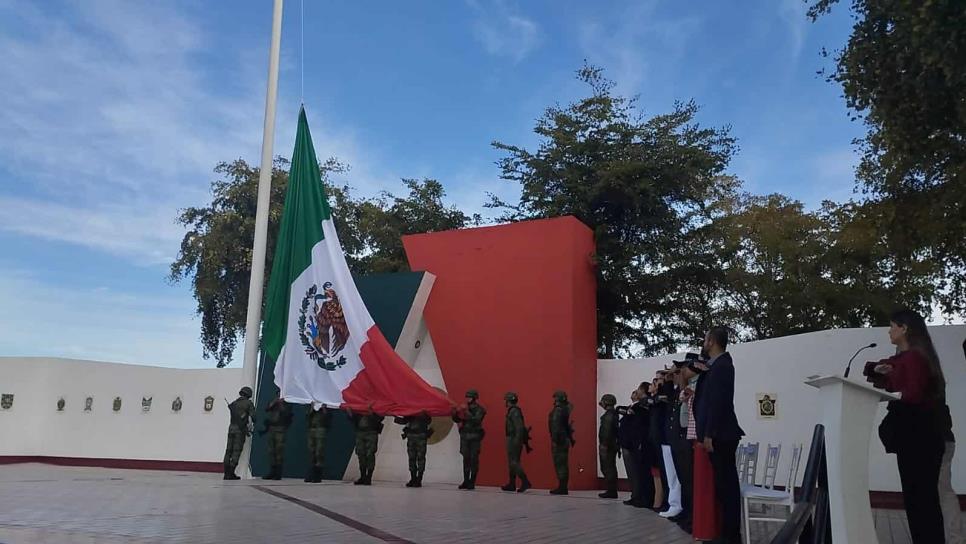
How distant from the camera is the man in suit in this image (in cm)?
459

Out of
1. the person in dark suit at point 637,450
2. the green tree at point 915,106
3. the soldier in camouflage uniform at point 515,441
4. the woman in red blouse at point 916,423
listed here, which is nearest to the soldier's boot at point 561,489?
the soldier in camouflage uniform at point 515,441

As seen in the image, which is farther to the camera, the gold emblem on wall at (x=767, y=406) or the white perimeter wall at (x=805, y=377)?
the gold emblem on wall at (x=767, y=406)

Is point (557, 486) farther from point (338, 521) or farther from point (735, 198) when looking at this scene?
point (735, 198)

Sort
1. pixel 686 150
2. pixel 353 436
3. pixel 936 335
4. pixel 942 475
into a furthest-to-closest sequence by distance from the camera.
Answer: pixel 686 150 < pixel 353 436 < pixel 936 335 < pixel 942 475

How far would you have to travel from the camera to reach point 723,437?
457 cm

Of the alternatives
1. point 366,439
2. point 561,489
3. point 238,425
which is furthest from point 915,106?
point 238,425

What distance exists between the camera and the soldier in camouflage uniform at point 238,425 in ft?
34.6

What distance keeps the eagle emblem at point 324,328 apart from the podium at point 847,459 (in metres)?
8.40

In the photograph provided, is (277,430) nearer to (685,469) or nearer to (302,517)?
(302,517)

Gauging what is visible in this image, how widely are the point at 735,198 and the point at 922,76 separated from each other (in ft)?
54.3

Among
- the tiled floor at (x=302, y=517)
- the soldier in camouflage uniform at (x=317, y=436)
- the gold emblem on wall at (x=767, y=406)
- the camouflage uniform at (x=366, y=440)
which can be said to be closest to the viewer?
the tiled floor at (x=302, y=517)

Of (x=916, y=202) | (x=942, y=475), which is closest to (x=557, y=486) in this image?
(x=916, y=202)

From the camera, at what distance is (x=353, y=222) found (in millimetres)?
22219

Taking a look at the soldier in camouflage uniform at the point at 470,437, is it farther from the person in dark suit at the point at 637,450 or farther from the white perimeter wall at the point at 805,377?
the white perimeter wall at the point at 805,377
